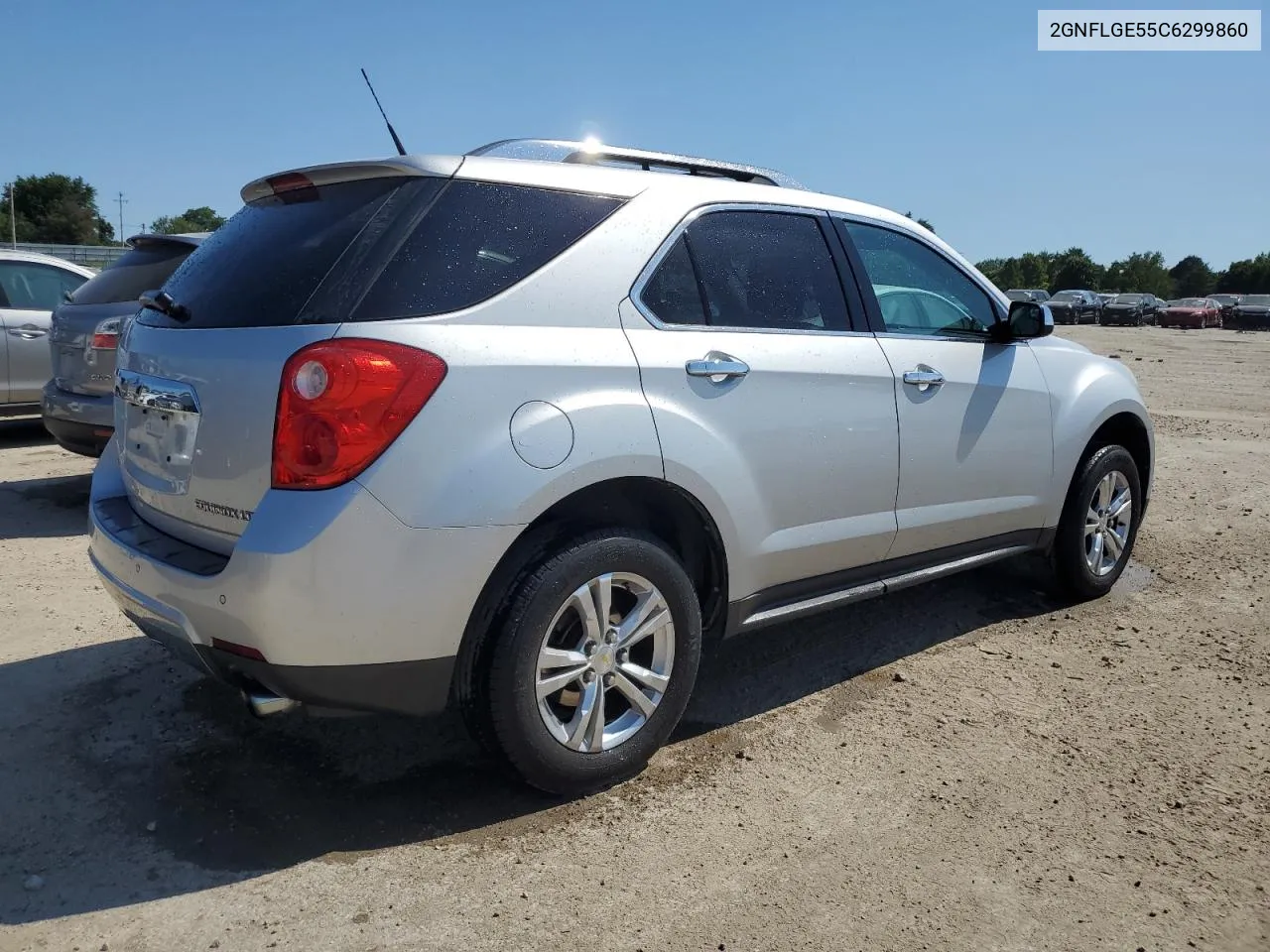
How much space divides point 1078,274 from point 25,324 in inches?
3450

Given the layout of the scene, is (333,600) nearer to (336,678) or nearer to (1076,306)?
(336,678)

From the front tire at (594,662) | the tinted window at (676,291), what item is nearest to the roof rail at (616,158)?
the tinted window at (676,291)

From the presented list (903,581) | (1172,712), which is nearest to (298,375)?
(903,581)

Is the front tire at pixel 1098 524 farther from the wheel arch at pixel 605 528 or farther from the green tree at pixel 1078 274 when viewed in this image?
the green tree at pixel 1078 274

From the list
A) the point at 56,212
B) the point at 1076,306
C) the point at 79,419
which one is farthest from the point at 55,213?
the point at 79,419

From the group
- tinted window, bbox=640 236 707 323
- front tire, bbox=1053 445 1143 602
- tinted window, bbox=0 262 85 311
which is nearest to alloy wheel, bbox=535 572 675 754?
tinted window, bbox=640 236 707 323

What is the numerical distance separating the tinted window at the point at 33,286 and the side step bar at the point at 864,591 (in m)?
7.67

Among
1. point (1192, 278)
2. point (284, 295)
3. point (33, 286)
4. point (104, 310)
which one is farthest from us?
point (1192, 278)

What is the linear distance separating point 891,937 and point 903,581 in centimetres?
178

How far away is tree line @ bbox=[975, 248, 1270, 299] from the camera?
8194 centimetres

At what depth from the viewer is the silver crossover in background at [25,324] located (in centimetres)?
843

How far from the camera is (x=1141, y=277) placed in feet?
276

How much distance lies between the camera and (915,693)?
3.94 metres

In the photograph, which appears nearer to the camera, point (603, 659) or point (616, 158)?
point (603, 659)
